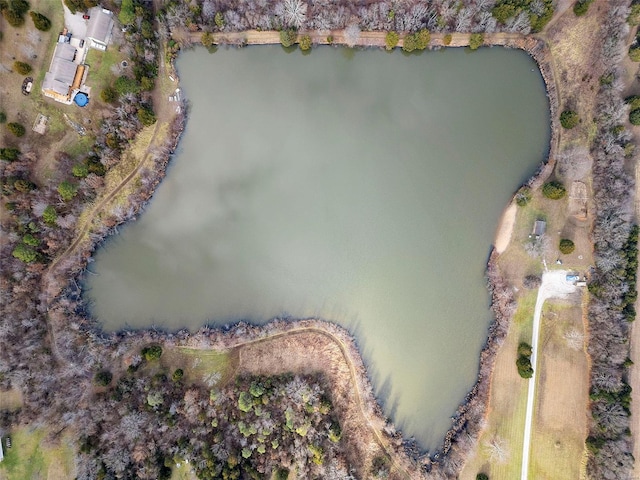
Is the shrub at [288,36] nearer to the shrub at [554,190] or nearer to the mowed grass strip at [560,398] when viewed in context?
the shrub at [554,190]

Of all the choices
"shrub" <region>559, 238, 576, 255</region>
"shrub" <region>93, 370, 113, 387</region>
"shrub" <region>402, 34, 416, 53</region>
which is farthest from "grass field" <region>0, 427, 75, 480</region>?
"shrub" <region>402, 34, 416, 53</region>

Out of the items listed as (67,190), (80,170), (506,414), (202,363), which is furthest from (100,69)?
(506,414)

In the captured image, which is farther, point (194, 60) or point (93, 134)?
point (194, 60)

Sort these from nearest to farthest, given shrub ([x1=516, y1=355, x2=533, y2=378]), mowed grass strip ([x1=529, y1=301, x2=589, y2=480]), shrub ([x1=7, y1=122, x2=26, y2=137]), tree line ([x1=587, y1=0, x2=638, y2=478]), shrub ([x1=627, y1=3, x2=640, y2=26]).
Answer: tree line ([x1=587, y1=0, x2=638, y2=478])
shrub ([x1=7, y1=122, x2=26, y2=137])
shrub ([x1=627, y1=3, x2=640, y2=26])
shrub ([x1=516, y1=355, x2=533, y2=378])
mowed grass strip ([x1=529, y1=301, x2=589, y2=480])

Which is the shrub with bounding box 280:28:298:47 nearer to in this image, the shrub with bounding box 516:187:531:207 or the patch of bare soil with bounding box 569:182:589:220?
the shrub with bounding box 516:187:531:207

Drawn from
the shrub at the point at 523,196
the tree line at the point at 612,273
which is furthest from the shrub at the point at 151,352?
the tree line at the point at 612,273

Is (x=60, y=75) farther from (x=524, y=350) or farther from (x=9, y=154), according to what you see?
(x=524, y=350)

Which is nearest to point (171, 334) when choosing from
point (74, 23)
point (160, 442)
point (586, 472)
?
point (160, 442)

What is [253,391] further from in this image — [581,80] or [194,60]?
[581,80]
